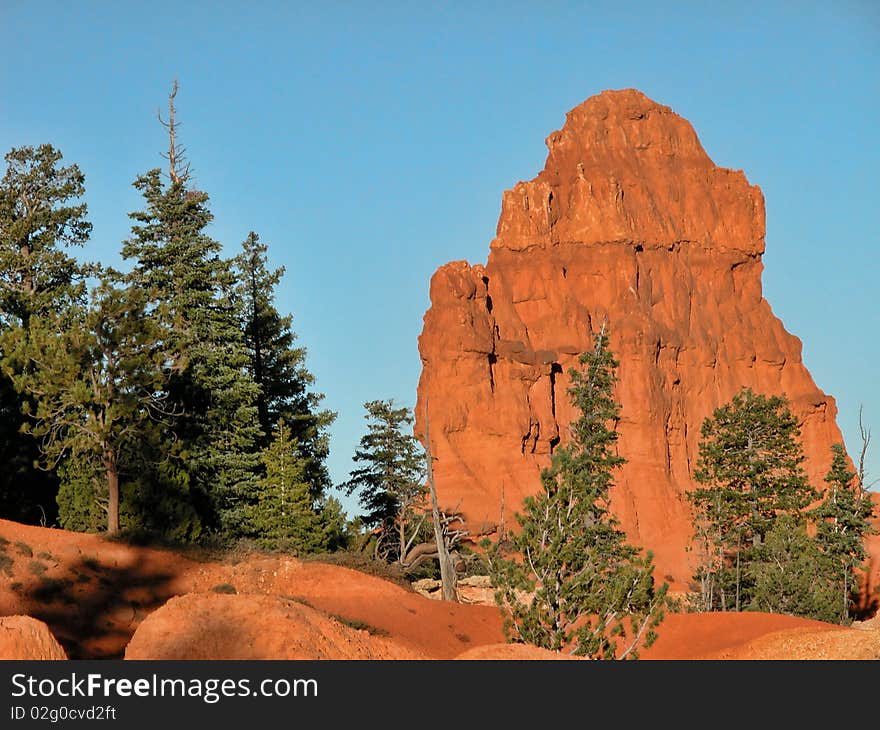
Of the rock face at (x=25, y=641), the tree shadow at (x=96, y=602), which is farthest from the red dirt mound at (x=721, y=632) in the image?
the rock face at (x=25, y=641)

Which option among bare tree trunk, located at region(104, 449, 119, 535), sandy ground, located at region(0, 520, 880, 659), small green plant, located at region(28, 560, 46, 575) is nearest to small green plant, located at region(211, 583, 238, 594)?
sandy ground, located at region(0, 520, 880, 659)

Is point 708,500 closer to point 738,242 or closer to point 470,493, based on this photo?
point 470,493

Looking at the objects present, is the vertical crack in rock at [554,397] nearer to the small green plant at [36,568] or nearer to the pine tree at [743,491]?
the pine tree at [743,491]

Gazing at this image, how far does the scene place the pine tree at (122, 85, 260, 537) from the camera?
147 feet

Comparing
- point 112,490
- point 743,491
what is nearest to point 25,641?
point 112,490

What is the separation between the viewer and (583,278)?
3848 inches

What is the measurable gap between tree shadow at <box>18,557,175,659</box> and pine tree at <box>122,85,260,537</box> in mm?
6624

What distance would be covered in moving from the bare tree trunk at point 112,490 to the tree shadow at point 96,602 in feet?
10.0

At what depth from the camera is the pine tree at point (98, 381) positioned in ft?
127

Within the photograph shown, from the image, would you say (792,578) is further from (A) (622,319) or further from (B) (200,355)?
(A) (622,319)

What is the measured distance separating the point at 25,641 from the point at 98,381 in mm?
22783

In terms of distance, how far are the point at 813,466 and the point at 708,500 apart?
142ft

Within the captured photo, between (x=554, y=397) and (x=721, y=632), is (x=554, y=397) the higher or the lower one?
the higher one

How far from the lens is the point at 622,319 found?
95.4m
